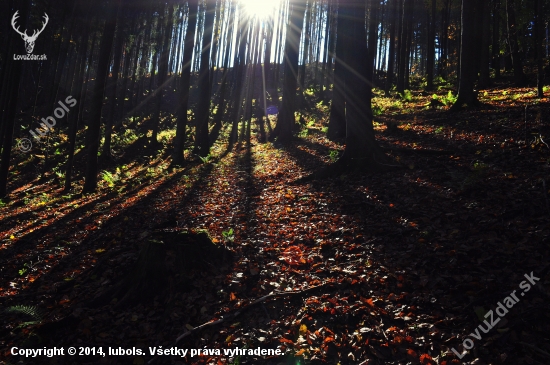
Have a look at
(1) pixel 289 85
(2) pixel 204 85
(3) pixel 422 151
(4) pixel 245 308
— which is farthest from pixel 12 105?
(3) pixel 422 151

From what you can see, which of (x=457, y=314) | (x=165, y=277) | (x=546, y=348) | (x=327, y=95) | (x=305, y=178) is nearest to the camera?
(x=546, y=348)

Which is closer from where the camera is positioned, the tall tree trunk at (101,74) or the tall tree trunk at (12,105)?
the tall tree trunk at (101,74)

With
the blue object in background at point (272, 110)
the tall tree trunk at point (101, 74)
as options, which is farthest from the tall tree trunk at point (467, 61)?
the blue object in background at point (272, 110)

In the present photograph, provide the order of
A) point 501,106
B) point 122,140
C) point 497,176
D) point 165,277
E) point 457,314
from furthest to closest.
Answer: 1. point 122,140
2. point 501,106
3. point 497,176
4. point 165,277
5. point 457,314

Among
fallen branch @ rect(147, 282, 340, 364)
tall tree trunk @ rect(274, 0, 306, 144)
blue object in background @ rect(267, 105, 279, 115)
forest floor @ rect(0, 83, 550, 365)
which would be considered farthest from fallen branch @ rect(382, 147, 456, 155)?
blue object in background @ rect(267, 105, 279, 115)

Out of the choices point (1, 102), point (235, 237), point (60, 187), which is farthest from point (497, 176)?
point (1, 102)

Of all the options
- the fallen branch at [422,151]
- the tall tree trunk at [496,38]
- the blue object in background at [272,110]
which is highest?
the tall tree trunk at [496,38]

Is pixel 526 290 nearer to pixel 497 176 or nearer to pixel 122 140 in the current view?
pixel 497 176

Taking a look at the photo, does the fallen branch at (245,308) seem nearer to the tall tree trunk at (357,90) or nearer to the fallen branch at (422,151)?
the tall tree trunk at (357,90)

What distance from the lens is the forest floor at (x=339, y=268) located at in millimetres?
4055

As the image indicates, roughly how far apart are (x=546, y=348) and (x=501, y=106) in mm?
11219

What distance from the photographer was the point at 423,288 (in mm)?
4648

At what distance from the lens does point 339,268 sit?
→ 555 centimetres

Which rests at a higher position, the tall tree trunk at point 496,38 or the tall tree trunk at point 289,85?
the tall tree trunk at point 496,38
